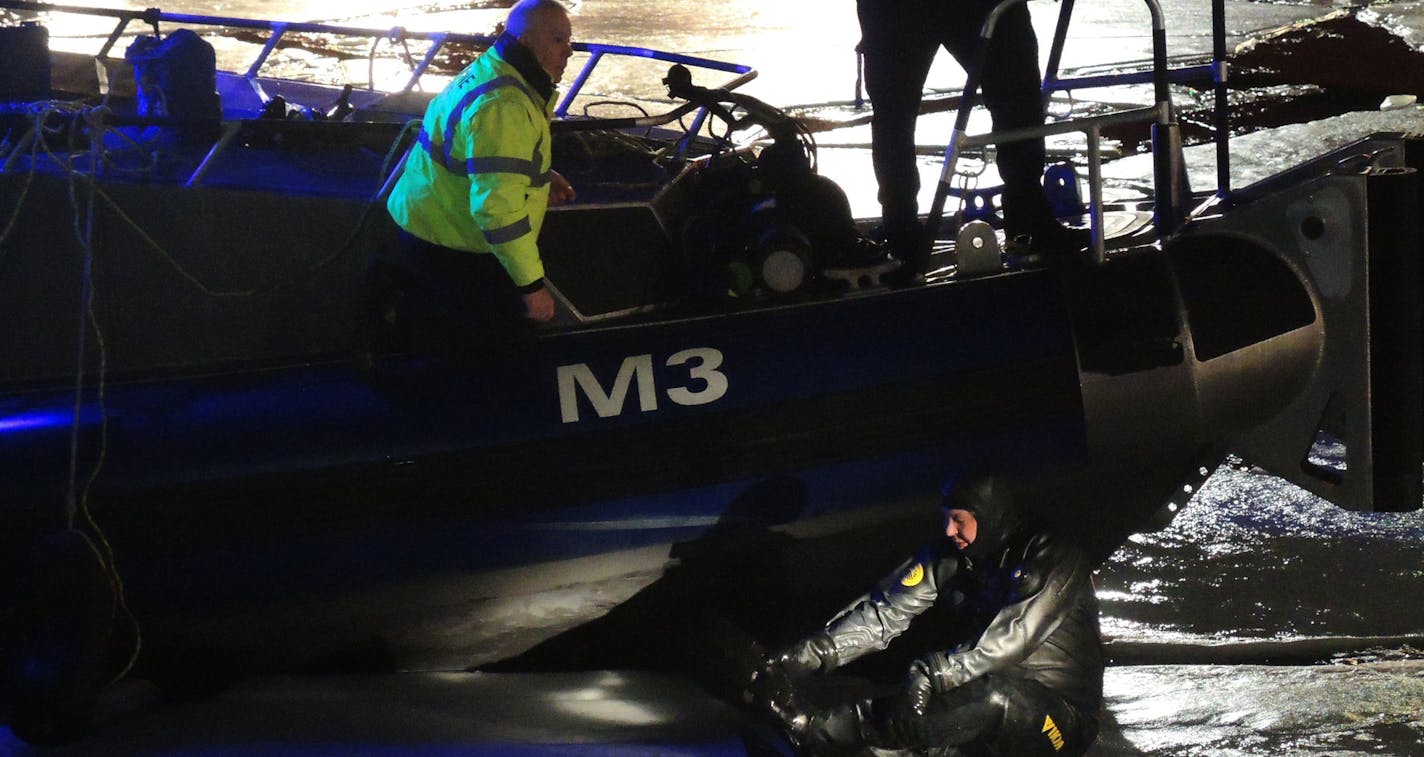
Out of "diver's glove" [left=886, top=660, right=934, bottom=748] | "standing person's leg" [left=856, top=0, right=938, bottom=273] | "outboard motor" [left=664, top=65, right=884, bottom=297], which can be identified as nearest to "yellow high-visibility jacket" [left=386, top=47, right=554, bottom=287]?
"outboard motor" [left=664, top=65, right=884, bottom=297]

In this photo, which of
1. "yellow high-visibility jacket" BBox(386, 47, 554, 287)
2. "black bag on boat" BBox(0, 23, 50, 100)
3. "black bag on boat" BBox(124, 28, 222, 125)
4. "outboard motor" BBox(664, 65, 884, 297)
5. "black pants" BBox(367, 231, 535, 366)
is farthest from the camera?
"black bag on boat" BBox(0, 23, 50, 100)

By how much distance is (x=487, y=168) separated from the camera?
2.91 meters

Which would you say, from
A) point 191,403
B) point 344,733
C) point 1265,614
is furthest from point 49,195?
point 1265,614

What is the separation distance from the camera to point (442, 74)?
858 centimetres

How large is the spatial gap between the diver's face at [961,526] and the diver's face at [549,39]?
4.38 feet

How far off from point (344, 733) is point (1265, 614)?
252 centimetres

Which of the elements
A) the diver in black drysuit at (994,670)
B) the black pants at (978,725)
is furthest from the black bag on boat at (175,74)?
the black pants at (978,725)

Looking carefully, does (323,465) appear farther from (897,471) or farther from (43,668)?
(897,471)

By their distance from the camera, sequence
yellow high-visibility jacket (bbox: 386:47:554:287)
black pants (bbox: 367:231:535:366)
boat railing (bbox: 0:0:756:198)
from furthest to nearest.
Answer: boat railing (bbox: 0:0:756:198) → black pants (bbox: 367:231:535:366) → yellow high-visibility jacket (bbox: 386:47:554:287)

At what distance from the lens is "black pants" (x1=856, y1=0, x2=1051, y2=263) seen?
3344mm

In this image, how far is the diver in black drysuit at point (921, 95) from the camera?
3.35 meters

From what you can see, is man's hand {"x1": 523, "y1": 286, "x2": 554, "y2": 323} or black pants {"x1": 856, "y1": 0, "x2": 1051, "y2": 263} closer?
man's hand {"x1": 523, "y1": 286, "x2": 554, "y2": 323}

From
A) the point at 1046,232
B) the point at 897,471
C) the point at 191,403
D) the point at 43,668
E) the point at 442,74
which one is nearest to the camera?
the point at 43,668

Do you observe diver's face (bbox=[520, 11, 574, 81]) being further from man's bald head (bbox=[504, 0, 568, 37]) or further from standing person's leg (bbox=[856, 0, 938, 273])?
standing person's leg (bbox=[856, 0, 938, 273])
